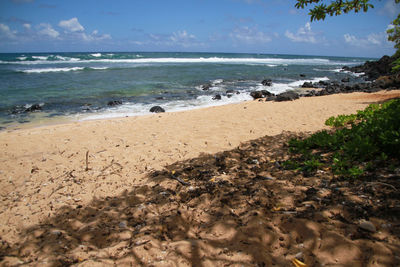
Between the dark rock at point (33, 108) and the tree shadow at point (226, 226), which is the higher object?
the tree shadow at point (226, 226)

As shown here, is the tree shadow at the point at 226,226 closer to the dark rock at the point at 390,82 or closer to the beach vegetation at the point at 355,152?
the beach vegetation at the point at 355,152

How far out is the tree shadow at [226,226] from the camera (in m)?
2.02

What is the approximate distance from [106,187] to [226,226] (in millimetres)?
2198

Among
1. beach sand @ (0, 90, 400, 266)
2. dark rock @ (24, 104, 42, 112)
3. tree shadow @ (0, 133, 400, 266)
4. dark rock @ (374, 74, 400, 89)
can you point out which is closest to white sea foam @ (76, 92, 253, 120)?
dark rock @ (24, 104, 42, 112)

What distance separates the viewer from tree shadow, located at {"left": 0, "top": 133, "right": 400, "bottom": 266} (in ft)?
6.64

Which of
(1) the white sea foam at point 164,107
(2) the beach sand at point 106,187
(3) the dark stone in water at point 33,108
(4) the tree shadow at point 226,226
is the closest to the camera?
(4) the tree shadow at point 226,226

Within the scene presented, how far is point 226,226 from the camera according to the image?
2508 mm

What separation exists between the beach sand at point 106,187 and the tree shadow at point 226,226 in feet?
0.05

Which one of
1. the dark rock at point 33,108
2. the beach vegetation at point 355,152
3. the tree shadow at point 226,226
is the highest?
the beach vegetation at point 355,152

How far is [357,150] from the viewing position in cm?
344

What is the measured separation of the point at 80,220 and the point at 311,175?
10.5ft

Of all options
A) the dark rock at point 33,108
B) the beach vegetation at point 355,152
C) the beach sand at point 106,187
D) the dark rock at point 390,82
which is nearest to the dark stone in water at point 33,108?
the dark rock at point 33,108

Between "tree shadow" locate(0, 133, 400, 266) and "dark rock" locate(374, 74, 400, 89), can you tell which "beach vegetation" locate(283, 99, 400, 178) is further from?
"dark rock" locate(374, 74, 400, 89)

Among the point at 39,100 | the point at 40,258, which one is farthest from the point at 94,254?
the point at 39,100
